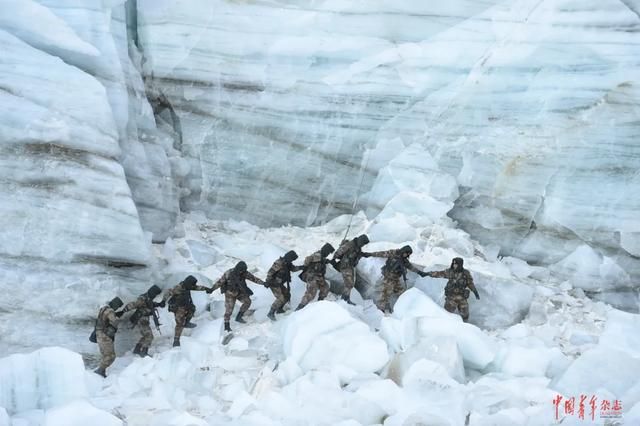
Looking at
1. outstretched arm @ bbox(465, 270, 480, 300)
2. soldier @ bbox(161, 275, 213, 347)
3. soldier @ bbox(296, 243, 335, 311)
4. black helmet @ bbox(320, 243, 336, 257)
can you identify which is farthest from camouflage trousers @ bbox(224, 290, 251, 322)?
outstretched arm @ bbox(465, 270, 480, 300)

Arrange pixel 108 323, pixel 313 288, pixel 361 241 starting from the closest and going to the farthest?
pixel 108 323, pixel 313 288, pixel 361 241

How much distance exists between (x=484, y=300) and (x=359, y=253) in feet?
6.38

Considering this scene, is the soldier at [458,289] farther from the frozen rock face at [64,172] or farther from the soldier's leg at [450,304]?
the frozen rock face at [64,172]

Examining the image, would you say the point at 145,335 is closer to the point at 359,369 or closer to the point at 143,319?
the point at 143,319

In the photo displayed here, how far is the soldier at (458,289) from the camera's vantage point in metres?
9.23

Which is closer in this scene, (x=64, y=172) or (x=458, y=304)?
(x=458, y=304)

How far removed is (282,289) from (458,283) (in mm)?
2535

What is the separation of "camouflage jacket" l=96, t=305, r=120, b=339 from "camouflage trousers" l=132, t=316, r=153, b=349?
1.14ft

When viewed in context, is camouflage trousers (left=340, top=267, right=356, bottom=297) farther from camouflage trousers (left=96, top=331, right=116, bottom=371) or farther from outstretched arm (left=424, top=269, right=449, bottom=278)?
camouflage trousers (left=96, top=331, right=116, bottom=371)

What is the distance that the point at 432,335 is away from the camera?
318 inches

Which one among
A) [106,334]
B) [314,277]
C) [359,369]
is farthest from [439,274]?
[106,334]

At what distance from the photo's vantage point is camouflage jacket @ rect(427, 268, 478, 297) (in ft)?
30.3

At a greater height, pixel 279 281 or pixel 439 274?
pixel 439 274

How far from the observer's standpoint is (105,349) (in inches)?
340
